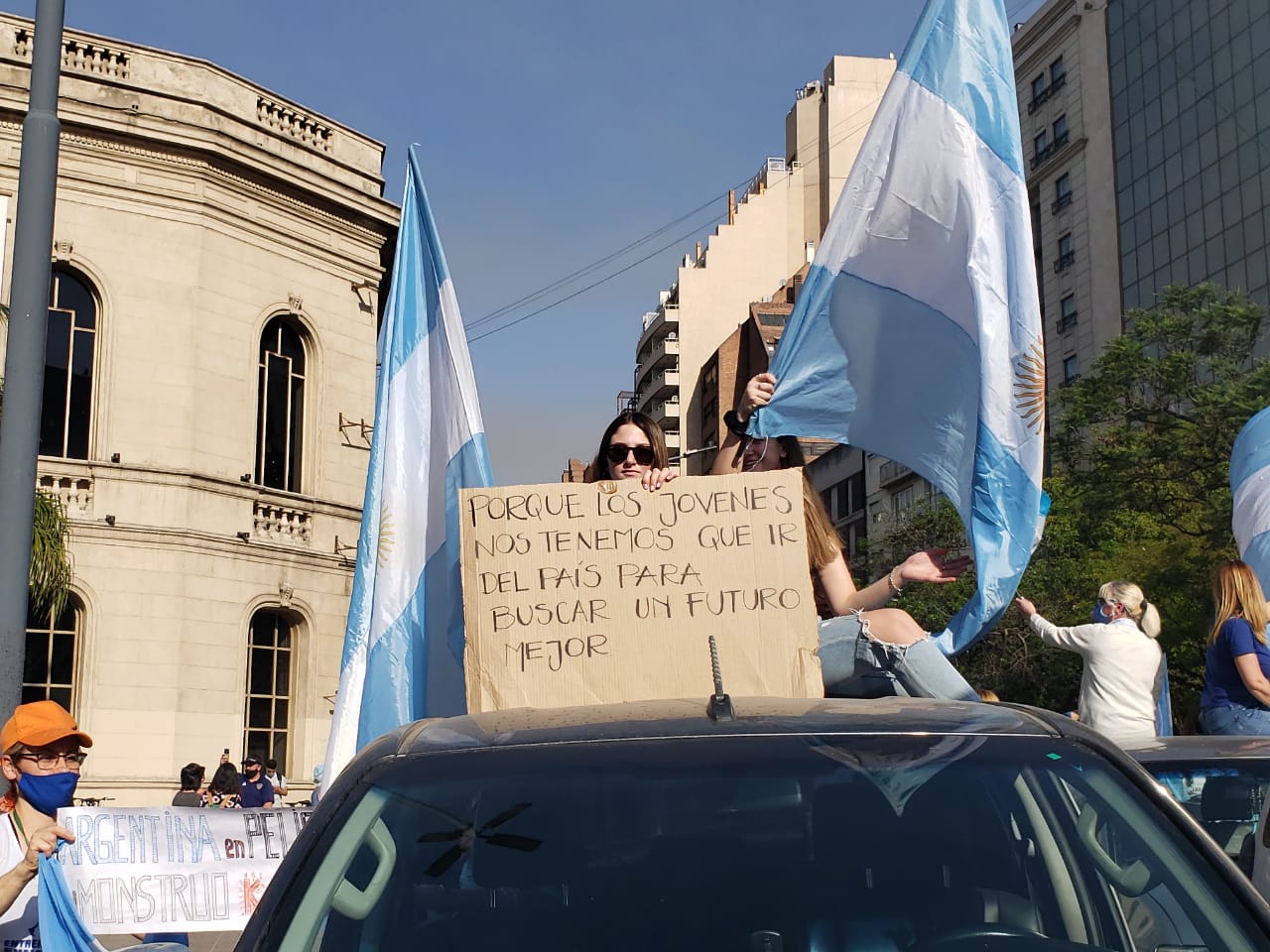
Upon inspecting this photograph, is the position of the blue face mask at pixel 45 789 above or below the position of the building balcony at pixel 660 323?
below

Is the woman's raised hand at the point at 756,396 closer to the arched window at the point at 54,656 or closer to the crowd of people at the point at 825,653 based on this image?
the crowd of people at the point at 825,653

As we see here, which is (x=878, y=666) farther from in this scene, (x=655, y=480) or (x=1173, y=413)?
(x=1173, y=413)

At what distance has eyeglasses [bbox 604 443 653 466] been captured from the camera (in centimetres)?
511

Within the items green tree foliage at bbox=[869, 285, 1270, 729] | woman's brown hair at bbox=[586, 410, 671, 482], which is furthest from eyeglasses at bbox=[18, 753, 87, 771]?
green tree foliage at bbox=[869, 285, 1270, 729]

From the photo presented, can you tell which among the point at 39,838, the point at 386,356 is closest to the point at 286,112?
the point at 386,356

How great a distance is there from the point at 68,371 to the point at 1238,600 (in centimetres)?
1904

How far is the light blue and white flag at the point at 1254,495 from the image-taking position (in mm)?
8820

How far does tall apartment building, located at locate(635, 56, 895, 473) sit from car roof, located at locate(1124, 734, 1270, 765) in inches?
3018

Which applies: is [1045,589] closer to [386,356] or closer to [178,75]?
[178,75]

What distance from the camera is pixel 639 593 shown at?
4.21m

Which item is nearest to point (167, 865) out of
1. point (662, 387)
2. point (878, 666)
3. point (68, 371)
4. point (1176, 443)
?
point (878, 666)

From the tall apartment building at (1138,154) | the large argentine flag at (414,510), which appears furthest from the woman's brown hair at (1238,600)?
the tall apartment building at (1138,154)

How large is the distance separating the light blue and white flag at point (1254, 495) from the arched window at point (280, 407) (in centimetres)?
1737

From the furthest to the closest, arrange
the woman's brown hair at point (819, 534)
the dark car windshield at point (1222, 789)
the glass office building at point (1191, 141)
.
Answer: the glass office building at point (1191, 141)
the dark car windshield at point (1222, 789)
the woman's brown hair at point (819, 534)
